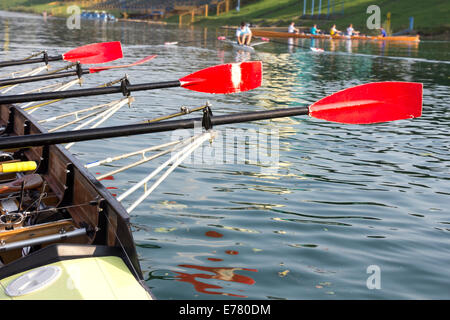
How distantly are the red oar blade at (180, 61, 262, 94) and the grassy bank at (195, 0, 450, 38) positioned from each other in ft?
183

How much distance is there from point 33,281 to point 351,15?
7845 centimetres

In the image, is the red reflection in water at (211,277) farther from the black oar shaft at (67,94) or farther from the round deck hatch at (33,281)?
the black oar shaft at (67,94)

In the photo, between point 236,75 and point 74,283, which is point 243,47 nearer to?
point 236,75

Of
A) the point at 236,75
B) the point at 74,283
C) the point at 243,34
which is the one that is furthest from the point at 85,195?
the point at 243,34

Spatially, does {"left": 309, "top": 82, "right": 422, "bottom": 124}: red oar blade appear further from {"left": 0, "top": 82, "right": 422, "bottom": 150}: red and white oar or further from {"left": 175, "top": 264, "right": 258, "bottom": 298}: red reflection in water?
{"left": 175, "top": 264, "right": 258, "bottom": 298}: red reflection in water

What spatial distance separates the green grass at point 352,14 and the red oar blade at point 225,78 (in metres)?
56.3

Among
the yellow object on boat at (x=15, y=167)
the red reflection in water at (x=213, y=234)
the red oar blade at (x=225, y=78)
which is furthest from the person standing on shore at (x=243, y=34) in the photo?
the yellow object on boat at (x=15, y=167)

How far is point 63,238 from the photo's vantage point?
6.18 m

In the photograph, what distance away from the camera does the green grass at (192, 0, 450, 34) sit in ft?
213

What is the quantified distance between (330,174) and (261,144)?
277cm

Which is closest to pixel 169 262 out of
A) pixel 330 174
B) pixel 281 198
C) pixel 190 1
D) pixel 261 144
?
pixel 281 198

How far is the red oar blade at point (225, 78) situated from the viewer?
31.3 ft

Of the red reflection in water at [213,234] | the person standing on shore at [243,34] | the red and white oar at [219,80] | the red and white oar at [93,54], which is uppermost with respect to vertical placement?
the person standing on shore at [243,34]

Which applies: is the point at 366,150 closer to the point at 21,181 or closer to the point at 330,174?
the point at 330,174
